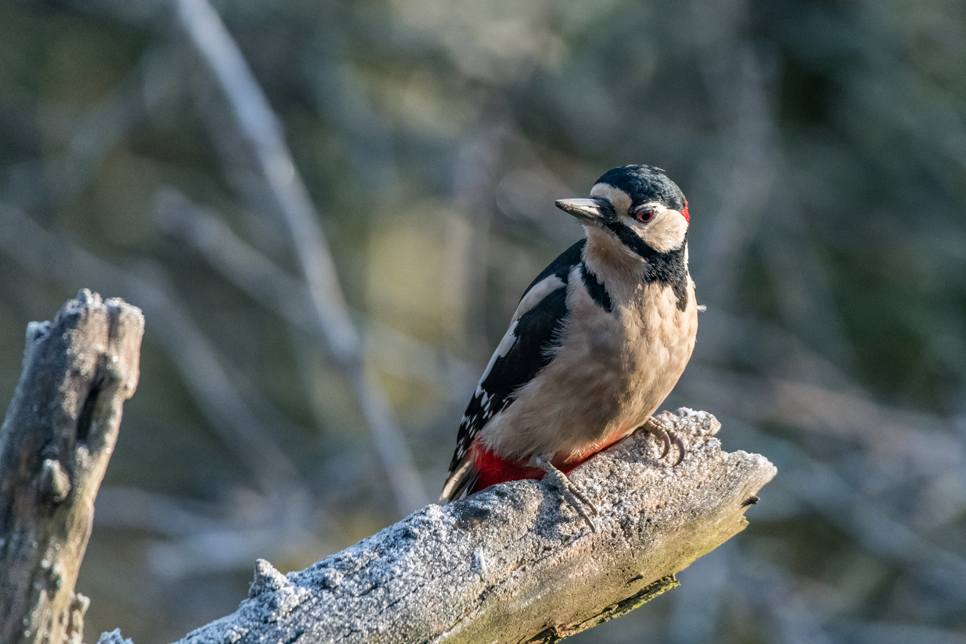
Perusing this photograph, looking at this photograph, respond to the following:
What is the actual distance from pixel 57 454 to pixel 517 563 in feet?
2.93

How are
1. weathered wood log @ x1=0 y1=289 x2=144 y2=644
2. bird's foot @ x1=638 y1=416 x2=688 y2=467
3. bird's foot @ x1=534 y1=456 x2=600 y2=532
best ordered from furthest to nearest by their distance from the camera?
1. bird's foot @ x1=638 y1=416 x2=688 y2=467
2. bird's foot @ x1=534 y1=456 x2=600 y2=532
3. weathered wood log @ x1=0 y1=289 x2=144 y2=644

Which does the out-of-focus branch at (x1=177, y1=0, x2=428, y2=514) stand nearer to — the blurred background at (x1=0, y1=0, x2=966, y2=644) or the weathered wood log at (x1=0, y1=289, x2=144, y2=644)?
the blurred background at (x1=0, y1=0, x2=966, y2=644)

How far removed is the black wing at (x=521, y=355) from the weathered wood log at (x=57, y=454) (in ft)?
4.03

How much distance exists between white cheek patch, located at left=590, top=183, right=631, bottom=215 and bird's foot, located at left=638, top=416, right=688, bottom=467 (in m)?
0.57

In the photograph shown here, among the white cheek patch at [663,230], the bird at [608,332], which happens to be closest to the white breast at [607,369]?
the bird at [608,332]

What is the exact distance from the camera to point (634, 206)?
2.33m

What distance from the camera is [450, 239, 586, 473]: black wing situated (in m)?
2.48

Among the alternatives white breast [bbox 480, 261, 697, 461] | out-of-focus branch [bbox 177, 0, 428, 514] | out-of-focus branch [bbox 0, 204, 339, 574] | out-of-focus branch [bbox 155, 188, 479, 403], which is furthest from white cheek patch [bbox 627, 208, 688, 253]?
out-of-focus branch [bbox 0, 204, 339, 574]

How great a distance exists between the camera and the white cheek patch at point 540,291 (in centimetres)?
257

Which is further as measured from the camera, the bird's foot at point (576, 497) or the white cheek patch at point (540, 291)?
the white cheek patch at point (540, 291)

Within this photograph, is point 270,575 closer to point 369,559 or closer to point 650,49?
point 369,559

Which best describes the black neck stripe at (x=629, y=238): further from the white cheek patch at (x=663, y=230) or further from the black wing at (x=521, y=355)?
the black wing at (x=521, y=355)

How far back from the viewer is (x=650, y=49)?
604 cm

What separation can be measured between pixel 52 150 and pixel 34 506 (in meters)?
4.99
